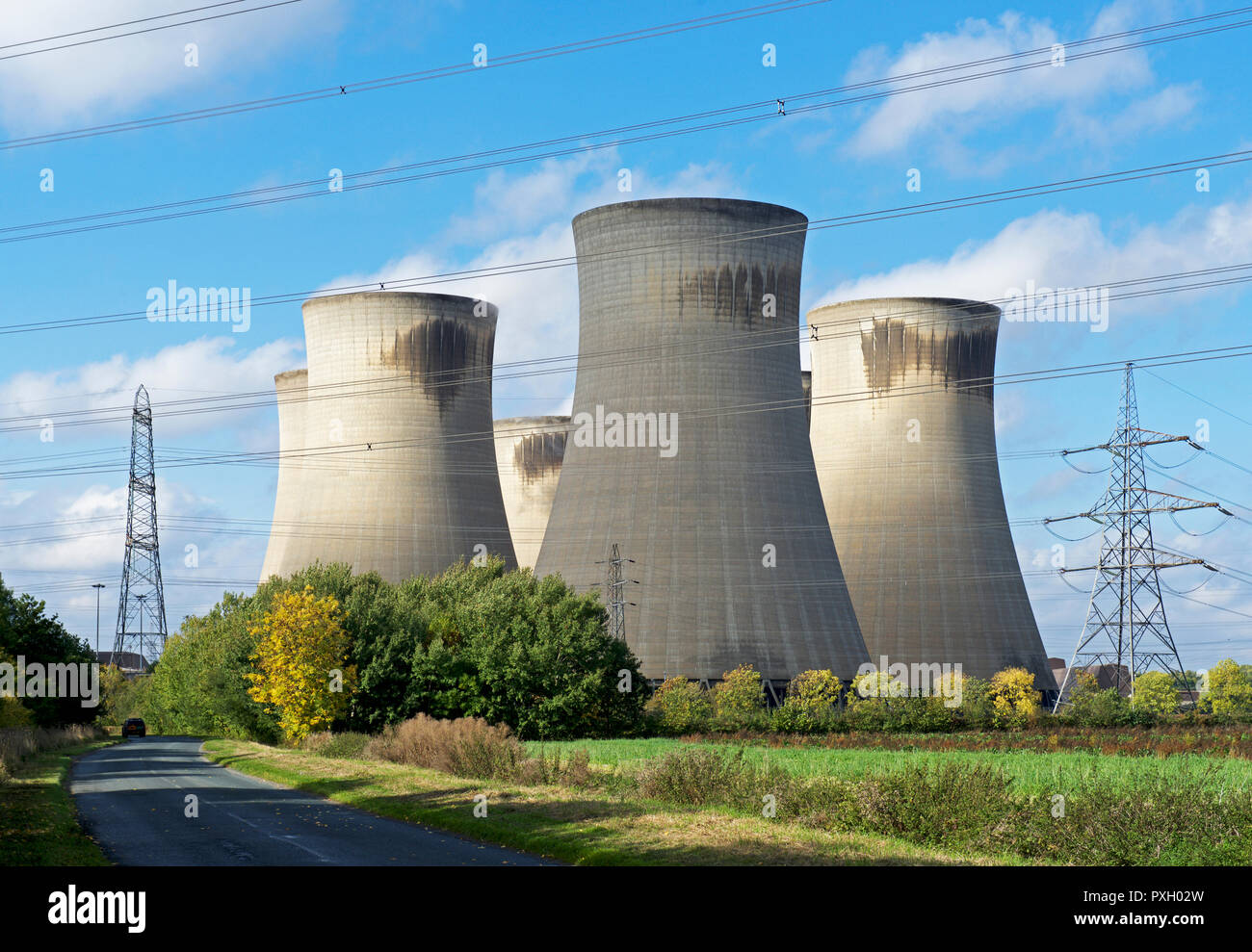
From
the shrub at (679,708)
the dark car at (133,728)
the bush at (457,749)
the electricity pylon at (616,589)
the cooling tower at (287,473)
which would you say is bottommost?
the dark car at (133,728)

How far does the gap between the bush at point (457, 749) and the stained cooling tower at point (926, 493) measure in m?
27.3

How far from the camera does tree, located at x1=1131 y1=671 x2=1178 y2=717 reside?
43797mm

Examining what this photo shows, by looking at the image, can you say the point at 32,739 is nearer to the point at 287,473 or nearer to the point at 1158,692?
the point at 287,473

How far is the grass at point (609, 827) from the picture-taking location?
10914mm

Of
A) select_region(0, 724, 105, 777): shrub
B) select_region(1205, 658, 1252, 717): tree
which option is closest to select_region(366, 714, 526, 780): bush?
select_region(0, 724, 105, 777): shrub

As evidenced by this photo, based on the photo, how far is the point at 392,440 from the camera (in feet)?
144

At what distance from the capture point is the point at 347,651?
3048 cm

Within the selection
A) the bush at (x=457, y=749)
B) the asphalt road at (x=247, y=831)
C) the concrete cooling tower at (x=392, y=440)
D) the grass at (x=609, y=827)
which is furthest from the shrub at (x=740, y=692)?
the grass at (x=609, y=827)

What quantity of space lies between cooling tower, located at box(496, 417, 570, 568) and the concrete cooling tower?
62.2 ft

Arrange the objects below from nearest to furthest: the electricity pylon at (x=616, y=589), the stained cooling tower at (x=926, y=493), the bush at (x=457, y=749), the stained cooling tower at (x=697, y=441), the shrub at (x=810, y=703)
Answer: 1. the bush at (x=457, y=749)
2. the shrub at (x=810, y=703)
3. the electricity pylon at (x=616, y=589)
4. the stained cooling tower at (x=697, y=441)
5. the stained cooling tower at (x=926, y=493)

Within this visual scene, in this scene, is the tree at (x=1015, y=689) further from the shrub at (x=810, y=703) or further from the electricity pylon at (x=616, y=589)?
the electricity pylon at (x=616, y=589)

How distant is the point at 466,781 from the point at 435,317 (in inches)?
1130

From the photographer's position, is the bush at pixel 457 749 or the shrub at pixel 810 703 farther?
the shrub at pixel 810 703

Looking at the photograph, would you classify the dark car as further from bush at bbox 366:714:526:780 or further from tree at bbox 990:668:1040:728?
tree at bbox 990:668:1040:728
